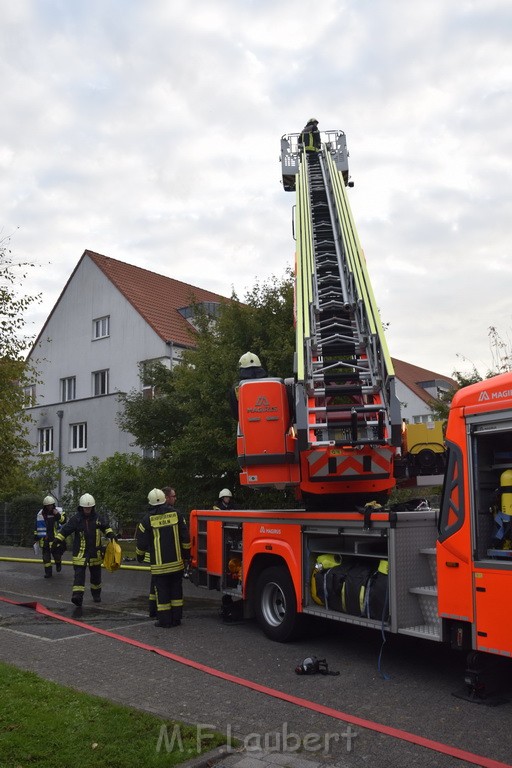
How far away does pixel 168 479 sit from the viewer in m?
15.2

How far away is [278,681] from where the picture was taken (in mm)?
6262

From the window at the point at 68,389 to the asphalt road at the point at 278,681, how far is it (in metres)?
19.6

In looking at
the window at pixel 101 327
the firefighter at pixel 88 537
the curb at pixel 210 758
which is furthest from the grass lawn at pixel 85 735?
the window at pixel 101 327

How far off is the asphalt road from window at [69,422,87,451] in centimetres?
1805

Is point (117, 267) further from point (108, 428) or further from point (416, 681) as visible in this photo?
point (416, 681)

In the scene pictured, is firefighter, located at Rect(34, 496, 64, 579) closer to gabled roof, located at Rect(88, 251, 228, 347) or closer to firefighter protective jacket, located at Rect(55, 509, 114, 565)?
firefighter protective jacket, located at Rect(55, 509, 114, 565)

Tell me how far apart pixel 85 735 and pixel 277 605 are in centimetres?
375

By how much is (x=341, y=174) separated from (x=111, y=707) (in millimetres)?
9347

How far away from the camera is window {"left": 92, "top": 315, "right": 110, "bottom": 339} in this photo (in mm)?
27672

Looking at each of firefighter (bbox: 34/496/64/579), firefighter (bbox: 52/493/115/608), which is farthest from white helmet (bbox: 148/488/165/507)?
firefighter (bbox: 34/496/64/579)

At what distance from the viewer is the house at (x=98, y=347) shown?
25906mm

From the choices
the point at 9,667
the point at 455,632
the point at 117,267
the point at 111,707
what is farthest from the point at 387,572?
the point at 117,267

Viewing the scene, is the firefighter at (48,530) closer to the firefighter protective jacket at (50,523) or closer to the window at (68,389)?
the firefighter protective jacket at (50,523)

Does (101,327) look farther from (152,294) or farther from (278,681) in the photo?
(278,681)
